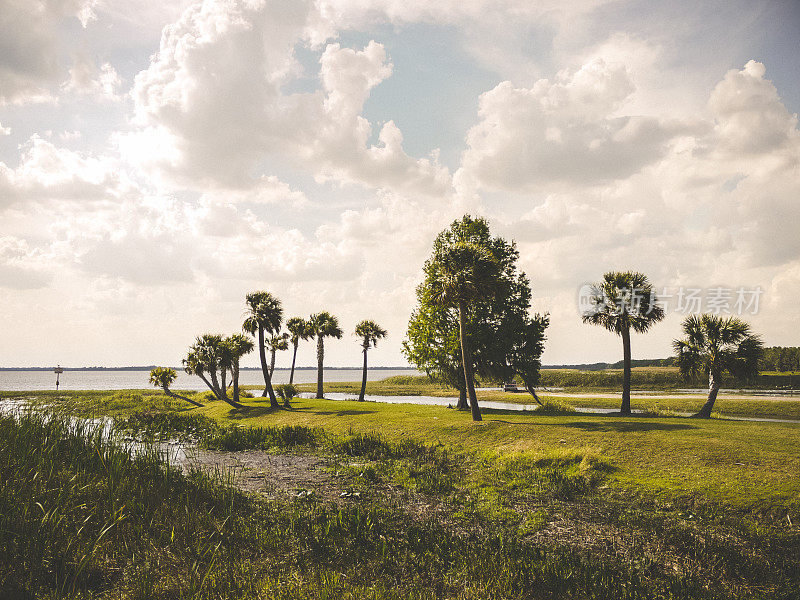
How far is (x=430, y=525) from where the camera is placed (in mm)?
11961

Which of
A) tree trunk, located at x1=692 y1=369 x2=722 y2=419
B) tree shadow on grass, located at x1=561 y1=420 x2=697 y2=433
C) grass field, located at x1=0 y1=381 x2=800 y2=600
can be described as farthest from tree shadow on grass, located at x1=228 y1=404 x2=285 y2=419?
tree trunk, located at x1=692 y1=369 x2=722 y2=419

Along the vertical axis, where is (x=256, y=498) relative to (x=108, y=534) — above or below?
below

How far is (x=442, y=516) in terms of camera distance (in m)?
12.9

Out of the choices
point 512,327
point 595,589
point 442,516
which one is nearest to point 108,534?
point 442,516

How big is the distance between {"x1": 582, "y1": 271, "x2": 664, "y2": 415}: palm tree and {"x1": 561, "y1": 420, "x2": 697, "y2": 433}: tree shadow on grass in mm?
10426

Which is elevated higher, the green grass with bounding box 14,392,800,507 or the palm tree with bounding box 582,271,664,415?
the palm tree with bounding box 582,271,664,415

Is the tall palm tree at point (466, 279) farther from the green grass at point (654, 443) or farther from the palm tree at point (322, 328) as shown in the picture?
the palm tree at point (322, 328)

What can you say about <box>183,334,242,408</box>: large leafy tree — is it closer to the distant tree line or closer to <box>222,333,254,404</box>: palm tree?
<box>222,333,254,404</box>: palm tree

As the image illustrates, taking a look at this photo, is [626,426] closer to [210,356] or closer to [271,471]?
[271,471]

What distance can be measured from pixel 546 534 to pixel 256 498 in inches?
350

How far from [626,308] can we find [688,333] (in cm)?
491

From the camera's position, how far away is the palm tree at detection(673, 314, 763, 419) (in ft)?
106

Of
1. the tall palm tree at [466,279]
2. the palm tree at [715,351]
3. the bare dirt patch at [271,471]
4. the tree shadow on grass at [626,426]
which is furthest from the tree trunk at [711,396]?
the bare dirt patch at [271,471]

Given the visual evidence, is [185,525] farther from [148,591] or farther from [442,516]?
[442,516]
